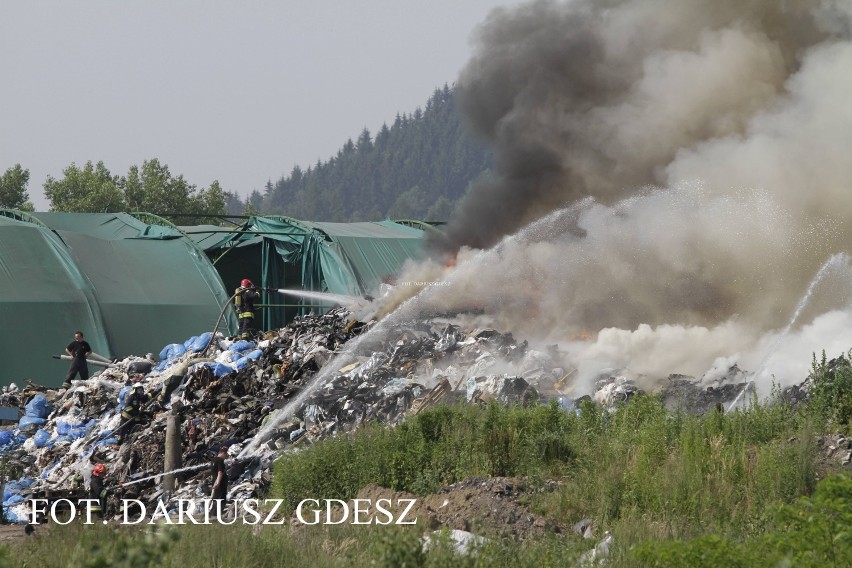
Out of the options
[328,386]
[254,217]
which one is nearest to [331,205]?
[254,217]

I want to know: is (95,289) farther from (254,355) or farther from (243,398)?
(243,398)

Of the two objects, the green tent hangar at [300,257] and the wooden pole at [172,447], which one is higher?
the green tent hangar at [300,257]

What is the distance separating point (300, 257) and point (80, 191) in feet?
113

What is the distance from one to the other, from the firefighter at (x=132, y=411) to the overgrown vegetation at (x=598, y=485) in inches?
175

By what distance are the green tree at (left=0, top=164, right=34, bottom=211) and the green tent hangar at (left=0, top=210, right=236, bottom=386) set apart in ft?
106

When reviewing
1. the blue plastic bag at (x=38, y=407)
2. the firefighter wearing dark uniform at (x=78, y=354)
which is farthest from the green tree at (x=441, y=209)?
the blue plastic bag at (x=38, y=407)

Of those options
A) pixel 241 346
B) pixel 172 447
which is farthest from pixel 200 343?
pixel 172 447

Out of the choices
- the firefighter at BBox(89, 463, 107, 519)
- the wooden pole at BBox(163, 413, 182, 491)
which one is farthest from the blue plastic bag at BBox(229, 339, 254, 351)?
the firefighter at BBox(89, 463, 107, 519)

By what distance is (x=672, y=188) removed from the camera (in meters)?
17.1

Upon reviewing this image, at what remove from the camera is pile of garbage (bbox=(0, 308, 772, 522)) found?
12.6 meters

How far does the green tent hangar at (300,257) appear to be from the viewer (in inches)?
963

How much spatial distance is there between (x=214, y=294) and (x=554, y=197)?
7.72 m

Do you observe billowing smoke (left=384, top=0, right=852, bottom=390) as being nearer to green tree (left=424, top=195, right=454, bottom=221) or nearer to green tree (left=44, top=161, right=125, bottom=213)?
green tree (left=44, top=161, right=125, bottom=213)

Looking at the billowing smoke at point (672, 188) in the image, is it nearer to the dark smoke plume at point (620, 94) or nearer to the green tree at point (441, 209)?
the dark smoke plume at point (620, 94)
